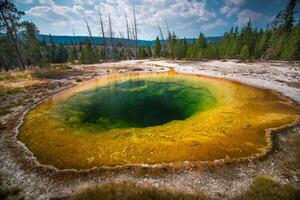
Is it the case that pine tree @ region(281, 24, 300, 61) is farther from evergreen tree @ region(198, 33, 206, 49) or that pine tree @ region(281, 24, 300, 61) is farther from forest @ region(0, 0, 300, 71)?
evergreen tree @ region(198, 33, 206, 49)

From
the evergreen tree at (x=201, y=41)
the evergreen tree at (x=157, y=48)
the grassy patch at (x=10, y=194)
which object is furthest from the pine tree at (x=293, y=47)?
the grassy patch at (x=10, y=194)

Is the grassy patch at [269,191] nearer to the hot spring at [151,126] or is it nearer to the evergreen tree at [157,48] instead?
the hot spring at [151,126]

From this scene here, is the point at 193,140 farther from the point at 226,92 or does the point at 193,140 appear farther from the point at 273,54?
the point at 273,54

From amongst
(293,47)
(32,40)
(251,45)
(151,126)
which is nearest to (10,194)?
(151,126)

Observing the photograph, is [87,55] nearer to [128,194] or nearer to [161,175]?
[161,175]

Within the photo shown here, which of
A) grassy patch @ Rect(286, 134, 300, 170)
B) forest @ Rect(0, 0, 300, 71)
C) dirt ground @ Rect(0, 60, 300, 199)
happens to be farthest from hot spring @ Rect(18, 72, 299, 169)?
forest @ Rect(0, 0, 300, 71)

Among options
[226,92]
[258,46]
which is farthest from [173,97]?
[258,46]
